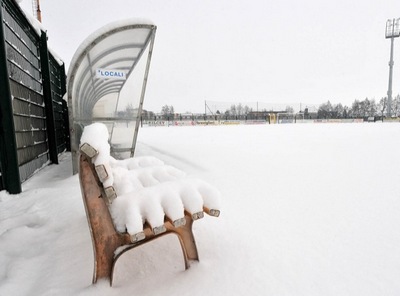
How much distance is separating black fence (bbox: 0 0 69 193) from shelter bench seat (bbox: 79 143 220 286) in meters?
2.57

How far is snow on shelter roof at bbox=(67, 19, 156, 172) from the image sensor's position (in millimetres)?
4090

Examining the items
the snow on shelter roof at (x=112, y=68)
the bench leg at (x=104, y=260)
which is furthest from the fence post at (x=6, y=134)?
the bench leg at (x=104, y=260)

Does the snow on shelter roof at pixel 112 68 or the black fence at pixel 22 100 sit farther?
the snow on shelter roof at pixel 112 68

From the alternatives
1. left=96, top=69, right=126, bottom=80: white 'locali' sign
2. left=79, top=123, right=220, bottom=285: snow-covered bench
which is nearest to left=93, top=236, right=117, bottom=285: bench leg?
left=79, top=123, right=220, bottom=285: snow-covered bench

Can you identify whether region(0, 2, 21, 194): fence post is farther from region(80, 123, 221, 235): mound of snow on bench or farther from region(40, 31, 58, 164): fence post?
region(40, 31, 58, 164): fence post

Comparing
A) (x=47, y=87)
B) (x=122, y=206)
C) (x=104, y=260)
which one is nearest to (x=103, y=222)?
(x=122, y=206)

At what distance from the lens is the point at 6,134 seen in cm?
319

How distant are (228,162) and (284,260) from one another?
3.47 metres

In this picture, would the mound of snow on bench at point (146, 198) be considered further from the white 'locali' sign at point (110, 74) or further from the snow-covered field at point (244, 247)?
the white 'locali' sign at point (110, 74)

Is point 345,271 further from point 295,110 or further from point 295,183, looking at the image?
point 295,110

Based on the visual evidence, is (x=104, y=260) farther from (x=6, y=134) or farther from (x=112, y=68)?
(x=112, y=68)

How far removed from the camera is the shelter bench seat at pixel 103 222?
4.41ft

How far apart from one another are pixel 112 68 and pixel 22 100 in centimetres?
198

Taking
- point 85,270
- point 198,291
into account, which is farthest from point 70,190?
point 198,291
